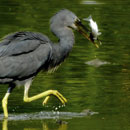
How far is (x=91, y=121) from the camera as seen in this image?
10.4 m

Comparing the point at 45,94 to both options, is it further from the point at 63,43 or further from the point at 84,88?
the point at 84,88

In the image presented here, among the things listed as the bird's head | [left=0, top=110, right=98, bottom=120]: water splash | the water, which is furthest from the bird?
the water

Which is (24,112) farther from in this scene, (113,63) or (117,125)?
(113,63)

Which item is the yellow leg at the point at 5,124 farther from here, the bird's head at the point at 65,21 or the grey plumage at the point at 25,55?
the bird's head at the point at 65,21

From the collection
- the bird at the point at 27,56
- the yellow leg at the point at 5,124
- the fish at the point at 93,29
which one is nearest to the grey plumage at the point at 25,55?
the bird at the point at 27,56

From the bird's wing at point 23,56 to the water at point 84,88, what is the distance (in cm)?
63

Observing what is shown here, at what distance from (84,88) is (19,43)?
2.16 meters

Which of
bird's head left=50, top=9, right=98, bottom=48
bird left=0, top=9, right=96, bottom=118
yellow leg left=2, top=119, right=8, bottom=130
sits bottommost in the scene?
yellow leg left=2, top=119, right=8, bottom=130

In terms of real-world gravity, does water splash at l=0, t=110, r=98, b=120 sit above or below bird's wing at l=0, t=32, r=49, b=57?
below

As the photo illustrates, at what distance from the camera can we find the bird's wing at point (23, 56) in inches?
431

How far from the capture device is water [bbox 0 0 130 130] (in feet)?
33.9

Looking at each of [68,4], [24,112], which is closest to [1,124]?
[24,112]

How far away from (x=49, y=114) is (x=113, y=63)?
4.73 meters

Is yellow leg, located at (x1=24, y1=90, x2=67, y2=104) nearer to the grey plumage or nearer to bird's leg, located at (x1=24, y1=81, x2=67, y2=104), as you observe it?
bird's leg, located at (x1=24, y1=81, x2=67, y2=104)
